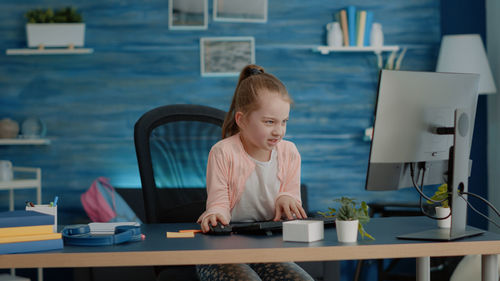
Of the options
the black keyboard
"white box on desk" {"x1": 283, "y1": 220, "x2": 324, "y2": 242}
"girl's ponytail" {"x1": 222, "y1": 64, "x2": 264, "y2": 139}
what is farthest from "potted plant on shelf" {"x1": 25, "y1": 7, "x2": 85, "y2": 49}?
"white box on desk" {"x1": 283, "y1": 220, "x2": 324, "y2": 242}

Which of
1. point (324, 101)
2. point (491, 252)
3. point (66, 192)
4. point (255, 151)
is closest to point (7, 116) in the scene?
point (66, 192)

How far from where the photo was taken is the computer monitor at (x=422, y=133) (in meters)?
1.38

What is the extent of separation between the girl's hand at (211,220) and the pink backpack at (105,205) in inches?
73.9

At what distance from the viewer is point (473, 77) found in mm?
1566

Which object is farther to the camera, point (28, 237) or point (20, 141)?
point (20, 141)

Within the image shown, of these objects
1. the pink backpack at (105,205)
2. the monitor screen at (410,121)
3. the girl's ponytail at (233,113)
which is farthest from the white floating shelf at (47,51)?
the monitor screen at (410,121)

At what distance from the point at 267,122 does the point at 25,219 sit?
0.70 m

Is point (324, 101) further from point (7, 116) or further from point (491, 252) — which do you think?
point (491, 252)

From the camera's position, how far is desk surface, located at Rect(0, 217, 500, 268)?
1132 mm

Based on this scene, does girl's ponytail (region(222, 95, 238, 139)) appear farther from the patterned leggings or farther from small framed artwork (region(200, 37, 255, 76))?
small framed artwork (region(200, 37, 255, 76))

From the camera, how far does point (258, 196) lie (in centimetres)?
165

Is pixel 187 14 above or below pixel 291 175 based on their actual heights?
above

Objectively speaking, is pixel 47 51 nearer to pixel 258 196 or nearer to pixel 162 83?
pixel 162 83

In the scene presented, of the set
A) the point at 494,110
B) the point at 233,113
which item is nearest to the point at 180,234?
the point at 233,113
